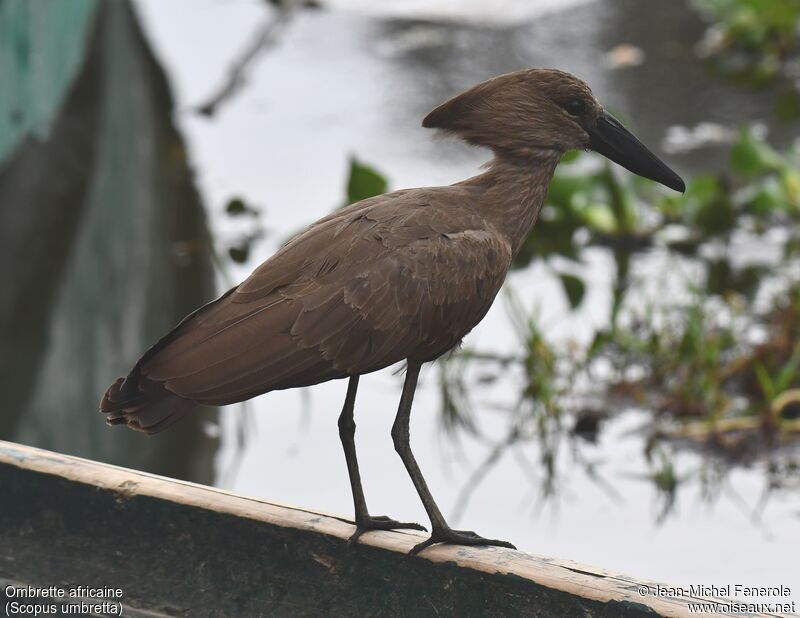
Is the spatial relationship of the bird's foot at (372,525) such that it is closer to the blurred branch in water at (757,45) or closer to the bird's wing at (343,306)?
the bird's wing at (343,306)

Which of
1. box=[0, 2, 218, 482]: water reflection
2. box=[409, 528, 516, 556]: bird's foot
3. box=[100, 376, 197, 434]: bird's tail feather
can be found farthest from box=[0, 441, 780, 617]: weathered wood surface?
box=[0, 2, 218, 482]: water reflection

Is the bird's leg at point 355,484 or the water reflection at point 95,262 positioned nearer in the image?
the bird's leg at point 355,484

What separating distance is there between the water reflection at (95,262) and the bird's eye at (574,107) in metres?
2.30

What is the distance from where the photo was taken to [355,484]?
3105mm

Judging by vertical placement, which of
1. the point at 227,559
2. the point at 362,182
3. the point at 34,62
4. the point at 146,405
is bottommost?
the point at 34,62

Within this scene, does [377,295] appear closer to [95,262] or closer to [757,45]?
[95,262]

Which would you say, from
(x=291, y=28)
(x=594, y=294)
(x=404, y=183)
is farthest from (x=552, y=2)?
(x=594, y=294)

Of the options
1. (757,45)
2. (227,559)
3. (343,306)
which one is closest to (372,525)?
(227,559)

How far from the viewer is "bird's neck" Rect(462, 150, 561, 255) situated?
309 cm

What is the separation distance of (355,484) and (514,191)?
75 cm

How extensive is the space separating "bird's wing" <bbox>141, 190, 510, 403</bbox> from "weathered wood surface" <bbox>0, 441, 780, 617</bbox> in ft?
1.30

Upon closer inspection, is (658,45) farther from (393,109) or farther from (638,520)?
(638,520)

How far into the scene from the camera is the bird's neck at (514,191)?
3.09 meters

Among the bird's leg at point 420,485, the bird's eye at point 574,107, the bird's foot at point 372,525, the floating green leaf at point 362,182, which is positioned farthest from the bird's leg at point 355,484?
the floating green leaf at point 362,182
